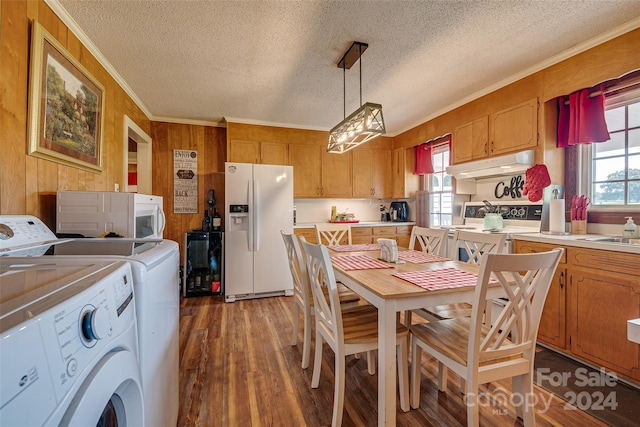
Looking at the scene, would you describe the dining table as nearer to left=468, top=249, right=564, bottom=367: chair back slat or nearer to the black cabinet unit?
left=468, top=249, right=564, bottom=367: chair back slat

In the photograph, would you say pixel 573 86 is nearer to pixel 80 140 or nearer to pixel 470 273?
pixel 470 273

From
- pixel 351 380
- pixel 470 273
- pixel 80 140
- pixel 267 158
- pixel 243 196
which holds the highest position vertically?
pixel 267 158

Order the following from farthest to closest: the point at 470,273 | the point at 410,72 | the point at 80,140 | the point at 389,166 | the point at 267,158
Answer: the point at 389,166 → the point at 267,158 → the point at 410,72 → the point at 80,140 → the point at 470,273

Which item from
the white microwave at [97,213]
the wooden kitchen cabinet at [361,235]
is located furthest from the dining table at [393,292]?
the wooden kitchen cabinet at [361,235]

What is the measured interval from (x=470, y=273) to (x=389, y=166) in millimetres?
3324

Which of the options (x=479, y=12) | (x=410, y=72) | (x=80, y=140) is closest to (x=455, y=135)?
(x=410, y=72)

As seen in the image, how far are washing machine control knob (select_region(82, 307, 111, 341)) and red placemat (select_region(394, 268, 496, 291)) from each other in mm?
1171

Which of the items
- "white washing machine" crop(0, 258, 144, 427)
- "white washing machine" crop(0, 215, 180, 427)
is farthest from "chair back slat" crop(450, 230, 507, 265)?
"white washing machine" crop(0, 258, 144, 427)

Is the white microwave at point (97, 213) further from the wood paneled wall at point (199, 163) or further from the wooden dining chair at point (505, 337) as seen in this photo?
the wood paneled wall at point (199, 163)

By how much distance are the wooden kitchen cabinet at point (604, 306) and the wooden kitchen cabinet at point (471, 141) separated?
4.61 feet

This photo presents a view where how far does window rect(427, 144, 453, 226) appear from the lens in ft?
13.0

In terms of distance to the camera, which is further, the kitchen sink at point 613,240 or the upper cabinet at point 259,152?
the upper cabinet at point 259,152

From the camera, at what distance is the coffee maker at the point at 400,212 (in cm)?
458

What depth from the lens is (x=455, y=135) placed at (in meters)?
3.32
